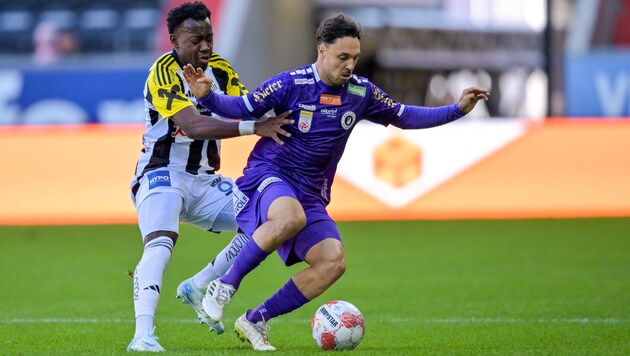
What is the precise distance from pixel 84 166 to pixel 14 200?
109 centimetres

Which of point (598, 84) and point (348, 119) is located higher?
point (348, 119)

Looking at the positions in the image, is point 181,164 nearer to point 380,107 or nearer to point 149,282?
point 149,282

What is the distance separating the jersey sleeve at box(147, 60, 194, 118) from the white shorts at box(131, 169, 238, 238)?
50 centimetres

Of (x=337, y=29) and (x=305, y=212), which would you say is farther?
(x=305, y=212)

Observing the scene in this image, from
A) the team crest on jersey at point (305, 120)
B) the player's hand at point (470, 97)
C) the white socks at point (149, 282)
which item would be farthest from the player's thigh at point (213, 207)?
the player's hand at point (470, 97)

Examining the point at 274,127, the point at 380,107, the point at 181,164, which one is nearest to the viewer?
the point at 274,127

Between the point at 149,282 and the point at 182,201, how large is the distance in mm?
723

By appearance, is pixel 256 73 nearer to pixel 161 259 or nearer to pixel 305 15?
pixel 305 15

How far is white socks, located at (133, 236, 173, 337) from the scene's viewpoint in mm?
6676

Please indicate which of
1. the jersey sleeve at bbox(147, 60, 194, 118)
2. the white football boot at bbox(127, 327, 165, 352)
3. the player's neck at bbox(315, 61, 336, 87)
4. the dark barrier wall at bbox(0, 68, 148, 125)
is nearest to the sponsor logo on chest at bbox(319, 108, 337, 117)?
the player's neck at bbox(315, 61, 336, 87)

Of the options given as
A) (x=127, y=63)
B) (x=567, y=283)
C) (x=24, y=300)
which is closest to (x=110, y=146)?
(x=127, y=63)

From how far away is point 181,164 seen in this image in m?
7.40

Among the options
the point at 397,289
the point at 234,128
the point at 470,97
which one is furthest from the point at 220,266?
the point at 397,289

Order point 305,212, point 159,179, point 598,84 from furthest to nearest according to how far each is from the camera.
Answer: point 598,84, point 159,179, point 305,212
